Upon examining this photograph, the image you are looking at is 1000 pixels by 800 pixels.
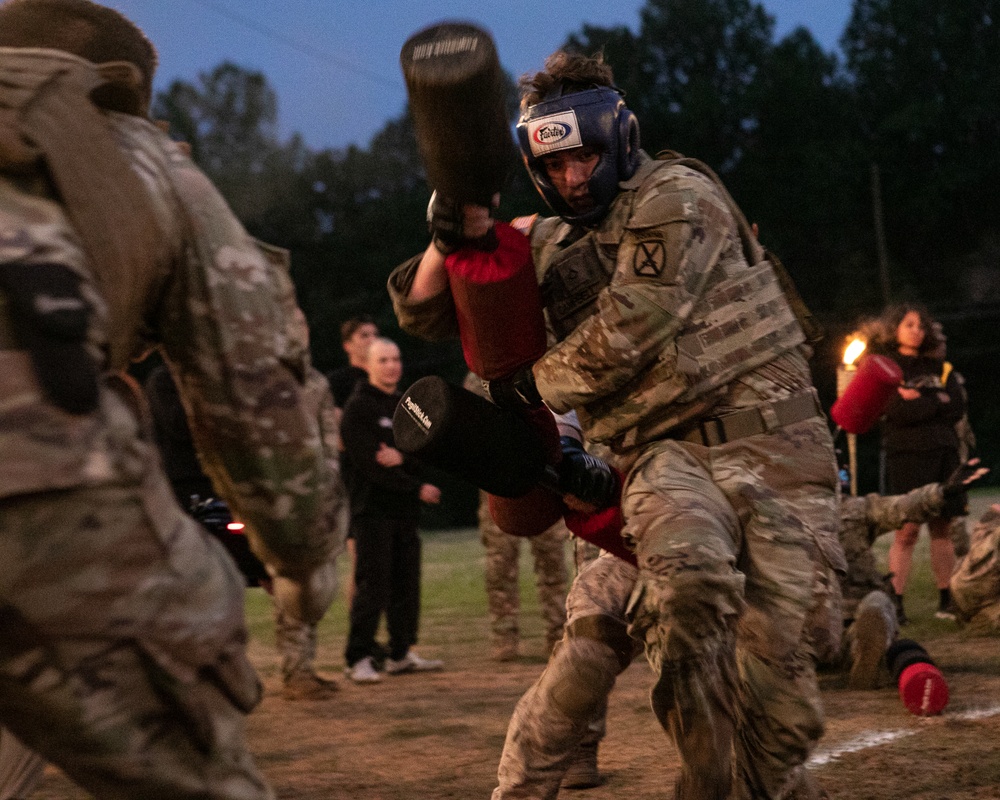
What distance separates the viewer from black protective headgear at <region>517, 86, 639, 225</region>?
169 inches

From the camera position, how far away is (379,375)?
30.3 feet

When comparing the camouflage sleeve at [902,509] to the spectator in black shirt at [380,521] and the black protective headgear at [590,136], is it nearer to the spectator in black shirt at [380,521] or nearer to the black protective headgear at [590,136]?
the spectator in black shirt at [380,521]

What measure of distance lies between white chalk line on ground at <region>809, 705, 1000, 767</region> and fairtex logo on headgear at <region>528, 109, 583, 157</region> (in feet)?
9.13

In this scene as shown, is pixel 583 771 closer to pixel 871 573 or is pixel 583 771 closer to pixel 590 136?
pixel 590 136

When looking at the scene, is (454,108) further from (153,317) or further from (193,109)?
(193,109)

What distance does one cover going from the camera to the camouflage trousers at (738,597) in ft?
12.7

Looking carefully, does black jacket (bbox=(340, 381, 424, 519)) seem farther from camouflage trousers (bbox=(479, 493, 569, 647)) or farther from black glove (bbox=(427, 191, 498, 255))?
black glove (bbox=(427, 191, 498, 255))

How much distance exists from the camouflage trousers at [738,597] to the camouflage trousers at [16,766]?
1.84m

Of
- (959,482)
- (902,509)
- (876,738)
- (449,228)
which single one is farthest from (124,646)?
(959,482)

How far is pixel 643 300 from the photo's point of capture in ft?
13.2

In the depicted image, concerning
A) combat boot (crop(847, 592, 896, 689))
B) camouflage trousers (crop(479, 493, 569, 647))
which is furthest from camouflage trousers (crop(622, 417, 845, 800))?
camouflage trousers (crop(479, 493, 569, 647))

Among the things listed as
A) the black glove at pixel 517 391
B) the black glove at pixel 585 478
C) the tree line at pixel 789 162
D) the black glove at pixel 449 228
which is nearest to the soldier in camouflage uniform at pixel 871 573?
the black glove at pixel 585 478

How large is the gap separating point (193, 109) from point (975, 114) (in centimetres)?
3119

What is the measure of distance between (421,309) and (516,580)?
5.76 m
